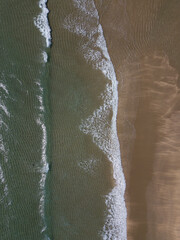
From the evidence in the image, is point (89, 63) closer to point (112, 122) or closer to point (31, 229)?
point (112, 122)

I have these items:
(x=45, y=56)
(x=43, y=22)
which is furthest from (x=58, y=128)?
(x=43, y=22)

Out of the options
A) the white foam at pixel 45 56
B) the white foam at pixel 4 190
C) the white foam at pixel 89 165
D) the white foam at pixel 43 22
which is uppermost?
the white foam at pixel 43 22

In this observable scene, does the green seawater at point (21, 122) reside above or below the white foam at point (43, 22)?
below

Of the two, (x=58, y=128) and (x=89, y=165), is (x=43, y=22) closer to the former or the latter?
(x=58, y=128)

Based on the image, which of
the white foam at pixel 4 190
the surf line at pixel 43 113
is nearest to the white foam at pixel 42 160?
the surf line at pixel 43 113

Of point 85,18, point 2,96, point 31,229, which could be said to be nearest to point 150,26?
point 85,18

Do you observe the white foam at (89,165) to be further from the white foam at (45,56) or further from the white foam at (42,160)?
the white foam at (45,56)
